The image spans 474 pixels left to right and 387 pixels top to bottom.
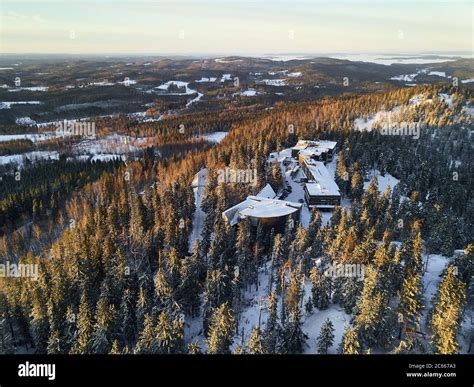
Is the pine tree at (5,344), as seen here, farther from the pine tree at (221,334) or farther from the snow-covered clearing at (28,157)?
the snow-covered clearing at (28,157)

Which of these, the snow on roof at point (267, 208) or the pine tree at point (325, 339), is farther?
the snow on roof at point (267, 208)

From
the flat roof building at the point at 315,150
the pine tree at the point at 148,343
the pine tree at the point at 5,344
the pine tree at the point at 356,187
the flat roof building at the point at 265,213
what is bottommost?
the pine tree at the point at 5,344

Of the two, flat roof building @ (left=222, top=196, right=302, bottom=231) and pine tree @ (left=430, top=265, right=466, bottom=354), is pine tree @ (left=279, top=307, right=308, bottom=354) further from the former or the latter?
flat roof building @ (left=222, top=196, right=302, bottom=231)

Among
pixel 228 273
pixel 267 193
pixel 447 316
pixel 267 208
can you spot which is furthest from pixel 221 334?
pixel 267 193

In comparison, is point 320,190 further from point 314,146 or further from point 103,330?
point 103,330

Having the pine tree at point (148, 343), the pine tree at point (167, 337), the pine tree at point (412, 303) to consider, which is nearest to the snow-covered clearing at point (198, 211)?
the pine tree at point (167, 337)
